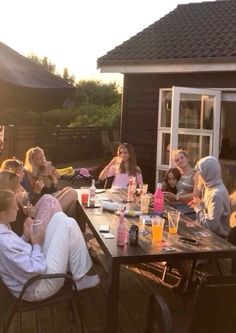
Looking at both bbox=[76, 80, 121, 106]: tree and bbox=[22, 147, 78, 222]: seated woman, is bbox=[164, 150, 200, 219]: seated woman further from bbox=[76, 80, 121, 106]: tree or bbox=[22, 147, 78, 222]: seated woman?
bbox=[76, 80, 121, 106]: tree

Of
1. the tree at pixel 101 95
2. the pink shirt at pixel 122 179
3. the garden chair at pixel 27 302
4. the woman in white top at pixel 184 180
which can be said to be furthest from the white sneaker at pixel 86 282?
the tree at pixel 101 95

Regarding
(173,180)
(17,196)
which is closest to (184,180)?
(173,180)

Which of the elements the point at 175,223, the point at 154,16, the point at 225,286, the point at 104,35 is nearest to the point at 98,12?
the point at 154,16

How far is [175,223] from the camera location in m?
3.70

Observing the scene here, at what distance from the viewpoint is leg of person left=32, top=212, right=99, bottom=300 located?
308cm

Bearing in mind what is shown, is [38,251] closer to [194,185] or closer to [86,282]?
[86,282]

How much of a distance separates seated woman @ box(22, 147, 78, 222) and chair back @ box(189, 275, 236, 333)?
9.83ft

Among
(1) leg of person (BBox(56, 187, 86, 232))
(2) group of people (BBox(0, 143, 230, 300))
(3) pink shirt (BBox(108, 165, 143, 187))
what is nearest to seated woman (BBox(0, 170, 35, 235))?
(2) group of people (BBox(0, 143, 230, 300))

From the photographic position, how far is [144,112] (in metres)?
8.80

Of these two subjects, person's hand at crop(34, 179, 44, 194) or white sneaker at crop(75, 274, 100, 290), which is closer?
white sneaker at crop(75, 274, 100, 290)

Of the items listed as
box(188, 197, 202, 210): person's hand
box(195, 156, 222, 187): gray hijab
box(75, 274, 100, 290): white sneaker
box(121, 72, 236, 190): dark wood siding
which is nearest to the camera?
box(75, 274, 100, 290): white sneaker

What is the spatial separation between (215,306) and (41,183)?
3.27m

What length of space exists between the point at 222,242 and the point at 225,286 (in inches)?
47.4

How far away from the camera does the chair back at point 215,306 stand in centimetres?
232
